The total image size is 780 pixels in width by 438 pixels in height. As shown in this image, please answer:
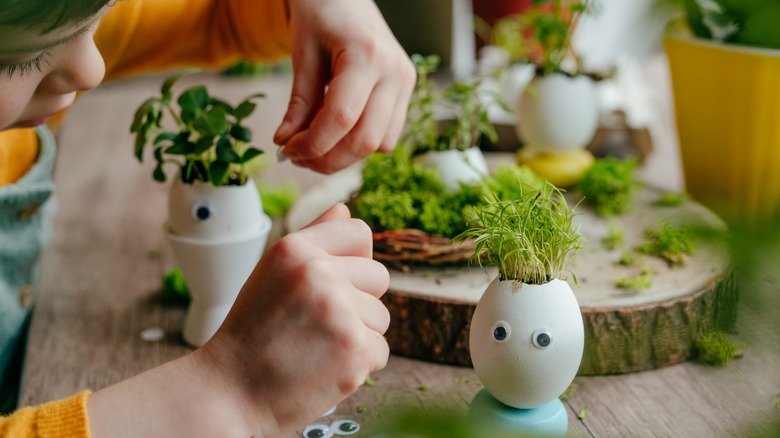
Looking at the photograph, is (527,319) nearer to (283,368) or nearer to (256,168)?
(283,368)

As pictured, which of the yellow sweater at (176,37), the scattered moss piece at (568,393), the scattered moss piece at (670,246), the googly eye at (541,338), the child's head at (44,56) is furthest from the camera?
the yellow sweater at (176,37)

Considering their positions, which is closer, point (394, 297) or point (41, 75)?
point (41, 75)

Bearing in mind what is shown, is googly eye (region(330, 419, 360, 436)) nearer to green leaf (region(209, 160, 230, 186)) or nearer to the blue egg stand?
the blue egg stand

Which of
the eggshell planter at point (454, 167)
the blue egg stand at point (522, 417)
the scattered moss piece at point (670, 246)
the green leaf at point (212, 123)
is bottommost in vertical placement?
the scattered moss piece at point (670, 246)

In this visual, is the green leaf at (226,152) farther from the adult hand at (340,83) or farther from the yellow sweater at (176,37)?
the yellow sweater at (176,37)

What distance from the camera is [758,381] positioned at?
0.69 meters

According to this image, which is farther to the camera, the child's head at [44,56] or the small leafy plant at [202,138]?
the small leafy plant at [202,138]

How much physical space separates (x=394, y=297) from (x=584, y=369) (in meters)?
0.20

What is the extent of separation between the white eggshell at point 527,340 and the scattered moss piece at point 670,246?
12.4 inches

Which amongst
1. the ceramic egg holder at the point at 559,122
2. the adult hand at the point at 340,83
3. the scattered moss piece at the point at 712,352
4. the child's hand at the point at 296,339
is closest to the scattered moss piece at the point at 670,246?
the scattered moss piece at the point at 712,352

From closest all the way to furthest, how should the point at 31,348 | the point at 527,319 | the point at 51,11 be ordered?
1. the point at 51,11
2. the point at 527,319
3. the point at 31,348

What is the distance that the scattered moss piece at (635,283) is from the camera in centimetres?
79

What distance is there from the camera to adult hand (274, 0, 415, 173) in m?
0.76

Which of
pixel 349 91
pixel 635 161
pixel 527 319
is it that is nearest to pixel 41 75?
pixel 349 91
